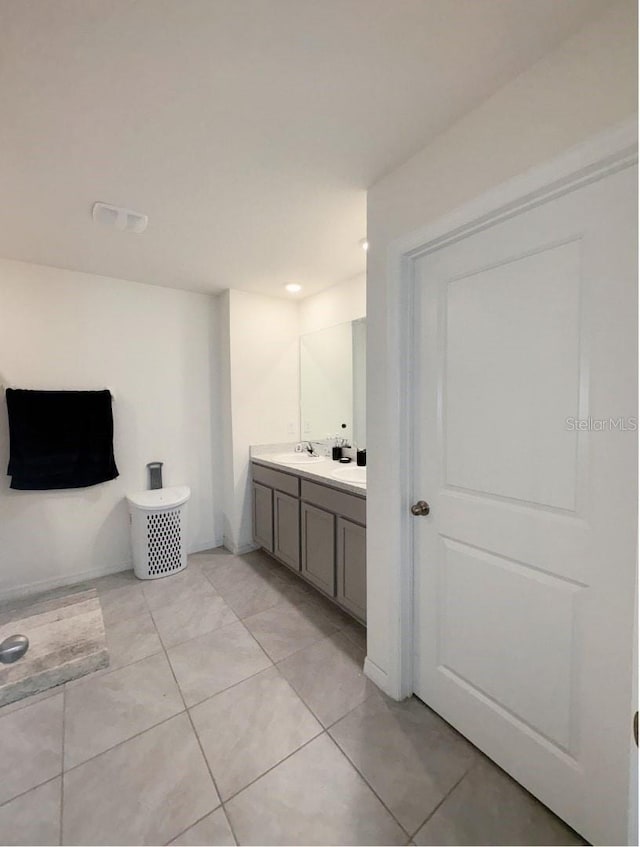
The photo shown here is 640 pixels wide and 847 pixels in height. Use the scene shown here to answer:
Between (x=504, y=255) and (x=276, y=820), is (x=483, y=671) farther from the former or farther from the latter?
(x=504, y=255)

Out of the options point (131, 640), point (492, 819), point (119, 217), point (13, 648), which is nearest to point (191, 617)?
point (131, 640)

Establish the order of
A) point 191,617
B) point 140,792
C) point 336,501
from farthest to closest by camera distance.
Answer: point 191,617, point 336,501, point 140,792

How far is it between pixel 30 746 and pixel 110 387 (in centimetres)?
214

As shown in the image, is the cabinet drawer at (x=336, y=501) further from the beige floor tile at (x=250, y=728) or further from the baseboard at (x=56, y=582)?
the baseboard at (x=56, y=582)

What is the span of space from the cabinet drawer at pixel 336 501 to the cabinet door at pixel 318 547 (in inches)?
2.2

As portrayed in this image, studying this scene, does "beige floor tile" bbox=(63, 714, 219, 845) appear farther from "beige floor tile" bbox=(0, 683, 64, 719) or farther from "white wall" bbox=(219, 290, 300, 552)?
"white wall" bbox=(219, 290, 300, 552)

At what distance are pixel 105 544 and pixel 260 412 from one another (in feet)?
5.33

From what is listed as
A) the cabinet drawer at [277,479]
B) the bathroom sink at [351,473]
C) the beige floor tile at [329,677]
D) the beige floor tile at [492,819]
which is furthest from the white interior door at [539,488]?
the cabinet drawer at [277,479]

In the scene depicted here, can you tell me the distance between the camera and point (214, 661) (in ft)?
6.11

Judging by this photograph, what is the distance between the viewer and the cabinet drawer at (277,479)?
256cm

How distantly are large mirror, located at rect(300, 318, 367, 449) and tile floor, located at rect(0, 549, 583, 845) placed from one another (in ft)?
5.03

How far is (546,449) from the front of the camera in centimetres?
114

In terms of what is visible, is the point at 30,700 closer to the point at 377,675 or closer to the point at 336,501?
the point at 377,675

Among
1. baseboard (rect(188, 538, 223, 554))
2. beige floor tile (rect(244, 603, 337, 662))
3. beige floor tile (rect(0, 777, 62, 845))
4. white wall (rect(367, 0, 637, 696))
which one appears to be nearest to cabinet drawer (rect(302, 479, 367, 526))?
white wall (rect(367, 0, 637, 696))
